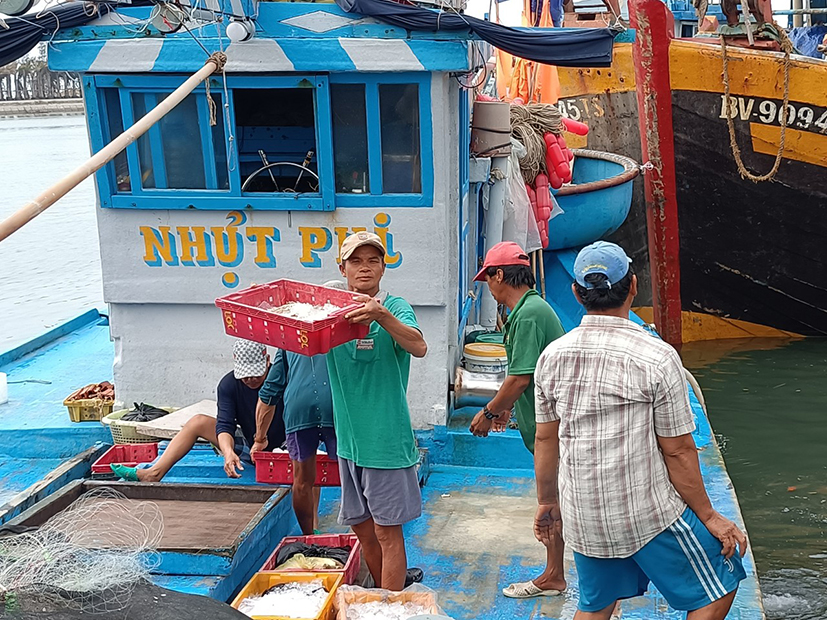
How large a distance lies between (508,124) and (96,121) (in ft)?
11.1

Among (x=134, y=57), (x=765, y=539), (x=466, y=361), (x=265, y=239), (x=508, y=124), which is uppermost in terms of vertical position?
(x=134, y=57)

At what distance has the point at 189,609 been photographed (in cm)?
320

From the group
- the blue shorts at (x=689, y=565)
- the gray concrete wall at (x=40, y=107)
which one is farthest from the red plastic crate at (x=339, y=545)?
the gray concrete wall at (x=40, y=107)

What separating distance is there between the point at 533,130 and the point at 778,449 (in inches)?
155

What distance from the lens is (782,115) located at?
9492 mm

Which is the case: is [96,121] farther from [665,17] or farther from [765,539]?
[665,17]

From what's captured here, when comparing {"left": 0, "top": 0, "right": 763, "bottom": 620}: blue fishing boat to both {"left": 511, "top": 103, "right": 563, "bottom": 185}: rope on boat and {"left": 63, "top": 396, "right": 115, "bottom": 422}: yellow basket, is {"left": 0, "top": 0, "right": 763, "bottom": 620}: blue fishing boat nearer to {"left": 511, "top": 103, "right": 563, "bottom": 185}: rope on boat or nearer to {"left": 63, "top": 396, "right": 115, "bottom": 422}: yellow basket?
{"left": 63, "top": 396, "right": 115, "bottom": 422}: yellow basket

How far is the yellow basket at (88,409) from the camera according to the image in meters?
6.03

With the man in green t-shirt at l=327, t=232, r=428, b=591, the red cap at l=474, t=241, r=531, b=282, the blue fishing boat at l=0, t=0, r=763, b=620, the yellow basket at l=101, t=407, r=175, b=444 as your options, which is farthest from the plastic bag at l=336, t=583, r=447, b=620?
the yellow basket at l=101, t=407, r=175, b=444

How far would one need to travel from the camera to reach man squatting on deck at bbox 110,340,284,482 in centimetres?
480

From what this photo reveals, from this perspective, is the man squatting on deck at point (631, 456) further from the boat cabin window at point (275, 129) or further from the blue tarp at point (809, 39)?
the blue tarp at point (809, 39)

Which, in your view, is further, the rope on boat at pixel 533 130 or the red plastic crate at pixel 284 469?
the rope on boat at pixel 533 130

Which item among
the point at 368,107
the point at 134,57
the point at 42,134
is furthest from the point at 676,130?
the point at 42,134

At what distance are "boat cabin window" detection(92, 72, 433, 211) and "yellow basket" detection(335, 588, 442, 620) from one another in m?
2.52
